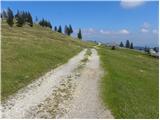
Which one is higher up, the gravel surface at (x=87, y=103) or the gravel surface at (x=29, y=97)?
the gravel surface at (x=29, y=97)

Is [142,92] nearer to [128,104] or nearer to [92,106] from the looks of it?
[128,104]

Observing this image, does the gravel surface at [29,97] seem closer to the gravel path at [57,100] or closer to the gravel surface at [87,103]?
the gravel path at [57,100]

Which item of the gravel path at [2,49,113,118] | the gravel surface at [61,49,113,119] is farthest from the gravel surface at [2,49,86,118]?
the gravel surface at [61,49,113,119]

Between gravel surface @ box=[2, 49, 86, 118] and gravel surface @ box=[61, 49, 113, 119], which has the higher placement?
gravel surface @ box=[2, 49, 86, 118]

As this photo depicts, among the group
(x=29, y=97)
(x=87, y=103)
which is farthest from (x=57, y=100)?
(x=87, y=103)

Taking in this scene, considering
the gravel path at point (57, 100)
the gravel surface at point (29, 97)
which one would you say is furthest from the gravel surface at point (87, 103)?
the gravel surface at point (29, 97)

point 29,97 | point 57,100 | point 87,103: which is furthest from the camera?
point 29,97

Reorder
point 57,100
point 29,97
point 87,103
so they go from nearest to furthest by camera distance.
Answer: point 87,103, point 57,100, point 29,97

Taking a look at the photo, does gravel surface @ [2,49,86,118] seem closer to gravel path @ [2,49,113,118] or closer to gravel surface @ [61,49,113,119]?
gravel path @ [2,49,113,118]

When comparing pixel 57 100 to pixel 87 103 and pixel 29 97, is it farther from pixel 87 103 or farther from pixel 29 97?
pixel 87 103
